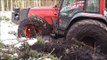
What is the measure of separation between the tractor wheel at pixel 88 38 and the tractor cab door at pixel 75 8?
0.48 metres

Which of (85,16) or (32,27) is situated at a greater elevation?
(85,16)

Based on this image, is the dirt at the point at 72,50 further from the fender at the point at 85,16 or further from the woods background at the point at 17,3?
the woods background at the point at 17,3

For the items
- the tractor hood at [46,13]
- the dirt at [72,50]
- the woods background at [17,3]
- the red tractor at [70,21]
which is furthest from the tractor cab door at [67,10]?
the woods background at [17,3]

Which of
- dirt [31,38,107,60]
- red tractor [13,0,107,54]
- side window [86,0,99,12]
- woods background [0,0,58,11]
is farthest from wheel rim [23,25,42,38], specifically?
woods background [0,0,58,11]

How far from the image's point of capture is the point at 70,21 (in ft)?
27.2

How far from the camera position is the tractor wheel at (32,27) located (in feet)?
30.6

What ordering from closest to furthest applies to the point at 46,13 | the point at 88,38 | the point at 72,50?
the point at 72,50 < the point at 88,38 < the point at 46,13

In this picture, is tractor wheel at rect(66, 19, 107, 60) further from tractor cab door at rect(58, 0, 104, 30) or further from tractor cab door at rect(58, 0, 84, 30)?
tractor cab door at rect(58, 0, 84, 30)

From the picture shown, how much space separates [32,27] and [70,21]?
165 cm

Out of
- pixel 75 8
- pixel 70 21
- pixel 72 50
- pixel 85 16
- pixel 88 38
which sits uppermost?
pixel 75 8

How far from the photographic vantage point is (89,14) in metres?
7.92

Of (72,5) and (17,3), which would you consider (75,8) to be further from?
(17,3)

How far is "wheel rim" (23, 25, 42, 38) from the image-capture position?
9458mm

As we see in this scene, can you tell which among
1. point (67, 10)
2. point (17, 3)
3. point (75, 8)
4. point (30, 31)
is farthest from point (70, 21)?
point (17, 3)
